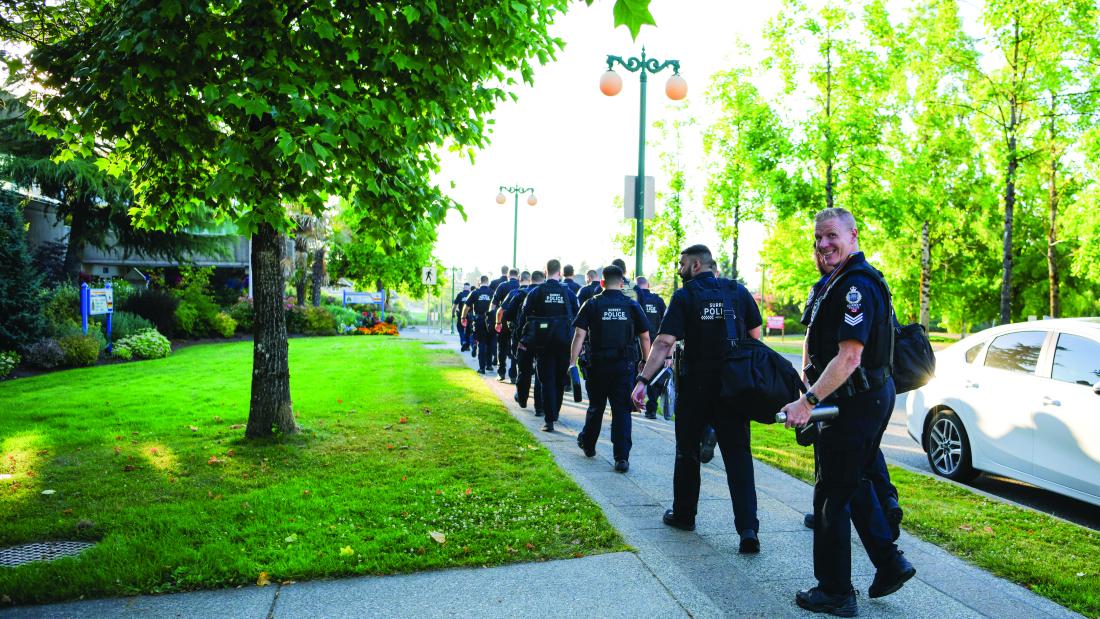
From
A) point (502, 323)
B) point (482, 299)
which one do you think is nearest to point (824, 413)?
point (502, 323)

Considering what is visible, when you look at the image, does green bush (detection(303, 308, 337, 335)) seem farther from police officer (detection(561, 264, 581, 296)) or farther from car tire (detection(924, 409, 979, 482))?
car tire (detection(924, 409, 979, 482))

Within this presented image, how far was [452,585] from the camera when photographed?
4055 millimetres

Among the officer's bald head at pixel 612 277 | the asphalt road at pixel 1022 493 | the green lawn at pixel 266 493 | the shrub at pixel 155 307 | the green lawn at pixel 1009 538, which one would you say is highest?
the officer's bald head at pixel 612 277

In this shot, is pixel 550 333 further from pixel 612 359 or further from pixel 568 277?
pixel 612 359

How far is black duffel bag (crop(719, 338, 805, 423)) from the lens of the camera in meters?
4.43

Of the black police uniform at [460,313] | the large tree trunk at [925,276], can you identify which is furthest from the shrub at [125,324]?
the large tree trunk at [925,276]

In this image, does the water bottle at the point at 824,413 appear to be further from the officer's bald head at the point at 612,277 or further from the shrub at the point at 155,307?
the shrub at the point at 155,307

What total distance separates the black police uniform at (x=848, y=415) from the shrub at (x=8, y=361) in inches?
573

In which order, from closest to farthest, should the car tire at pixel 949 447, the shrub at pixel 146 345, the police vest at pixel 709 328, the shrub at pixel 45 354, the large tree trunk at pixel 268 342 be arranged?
1. the police vest at pixel 709 328
2. the car tire at pixel 949 447
3. the large tree trunk at pixel 268 342
4. the shrub at pixel 45 354
5. the shrub at pixel 146 345

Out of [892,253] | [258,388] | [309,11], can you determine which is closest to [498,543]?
[258,388]

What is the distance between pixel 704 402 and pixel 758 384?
20.3 inches

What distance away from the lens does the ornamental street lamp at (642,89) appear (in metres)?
12.3

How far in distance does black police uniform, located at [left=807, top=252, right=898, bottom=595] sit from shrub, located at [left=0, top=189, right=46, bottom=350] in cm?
1559

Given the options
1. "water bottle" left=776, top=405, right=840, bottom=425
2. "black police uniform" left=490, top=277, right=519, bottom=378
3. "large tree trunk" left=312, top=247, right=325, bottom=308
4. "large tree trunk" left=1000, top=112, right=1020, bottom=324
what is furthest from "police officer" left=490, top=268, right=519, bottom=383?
"large tree trunk" left=312, top=247, right=325, bottom=308
